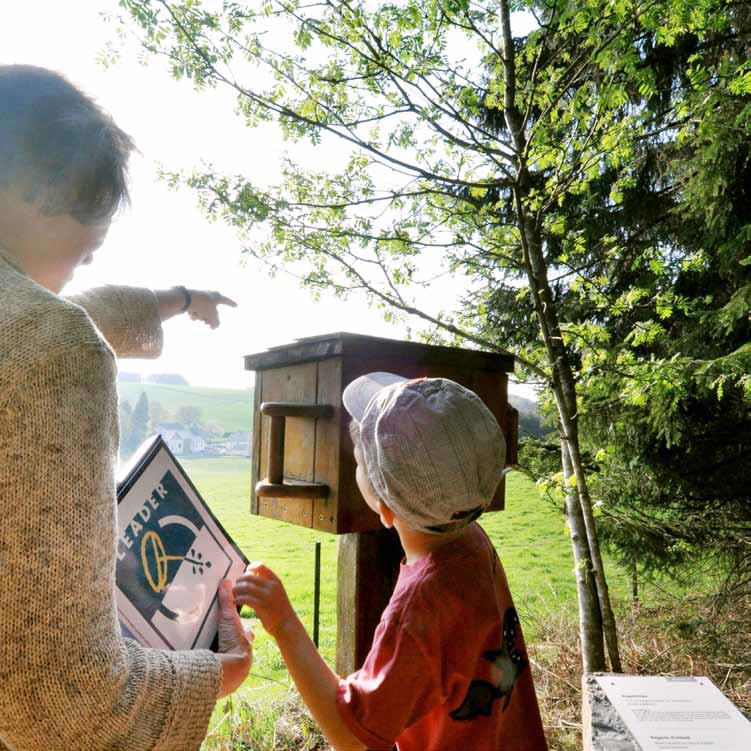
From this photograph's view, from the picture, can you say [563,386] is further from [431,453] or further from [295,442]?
[431,453]

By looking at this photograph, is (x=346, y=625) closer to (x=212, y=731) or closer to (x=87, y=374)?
(x=87, y=374)

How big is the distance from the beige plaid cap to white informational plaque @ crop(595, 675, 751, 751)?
906mm

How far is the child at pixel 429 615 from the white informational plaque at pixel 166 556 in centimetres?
10

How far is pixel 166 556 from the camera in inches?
29.2

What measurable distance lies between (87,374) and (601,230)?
219 inches

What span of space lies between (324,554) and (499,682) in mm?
3908

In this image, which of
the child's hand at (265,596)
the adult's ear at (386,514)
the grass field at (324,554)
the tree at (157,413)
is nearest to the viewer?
the child's hand at (265,596)

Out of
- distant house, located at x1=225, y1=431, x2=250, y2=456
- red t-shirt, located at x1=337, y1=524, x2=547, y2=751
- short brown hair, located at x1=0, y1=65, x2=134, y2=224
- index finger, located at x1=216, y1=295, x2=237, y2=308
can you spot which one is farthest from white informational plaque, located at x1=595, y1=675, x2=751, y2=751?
short brown hair, located at x1=0, y1=65, x2=134, y2=224

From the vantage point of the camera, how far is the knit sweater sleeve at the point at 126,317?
3.34 feet

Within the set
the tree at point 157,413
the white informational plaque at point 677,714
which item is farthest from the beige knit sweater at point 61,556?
the white informational plaque at point 677,714

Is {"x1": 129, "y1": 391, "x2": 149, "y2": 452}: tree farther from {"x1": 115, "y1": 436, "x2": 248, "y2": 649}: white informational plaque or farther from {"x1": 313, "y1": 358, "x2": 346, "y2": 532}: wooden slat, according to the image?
{"x1": 115, "y1": 436, "x2": 248, "y2": 649}: white informational plaque

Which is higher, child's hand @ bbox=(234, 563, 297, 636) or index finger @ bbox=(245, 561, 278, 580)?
index finger @ bbox=(245, 561, 278, 580)

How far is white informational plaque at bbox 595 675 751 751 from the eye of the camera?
4.43 ft

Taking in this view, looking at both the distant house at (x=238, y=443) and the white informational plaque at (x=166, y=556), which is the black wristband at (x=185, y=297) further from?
the distant house at (x=238, y=443)
